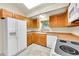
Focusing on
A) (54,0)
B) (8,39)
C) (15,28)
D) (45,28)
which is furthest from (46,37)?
(54,0)

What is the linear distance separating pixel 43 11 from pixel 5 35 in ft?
5.60

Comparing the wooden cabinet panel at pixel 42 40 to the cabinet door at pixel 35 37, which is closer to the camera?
the wooden cabinet panel at pixel 42 40

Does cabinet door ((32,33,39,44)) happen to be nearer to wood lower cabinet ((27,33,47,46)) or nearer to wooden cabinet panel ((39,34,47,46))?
wood lower cabinet ((27,33,47,46))

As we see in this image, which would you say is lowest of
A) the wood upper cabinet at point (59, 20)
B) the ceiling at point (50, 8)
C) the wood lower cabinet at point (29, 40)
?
the wood lower cabinet at point (29, 40)

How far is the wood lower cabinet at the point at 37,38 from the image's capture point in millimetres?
3929

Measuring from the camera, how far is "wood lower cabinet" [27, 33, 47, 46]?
12.9 ft

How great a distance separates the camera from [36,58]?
53cm

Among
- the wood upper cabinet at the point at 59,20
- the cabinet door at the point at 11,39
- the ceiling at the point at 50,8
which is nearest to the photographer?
the cabinet door at the point at 11,39

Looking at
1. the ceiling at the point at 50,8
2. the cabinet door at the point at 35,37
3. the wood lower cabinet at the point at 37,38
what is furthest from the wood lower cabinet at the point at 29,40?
the ceiling at the point at 50,8

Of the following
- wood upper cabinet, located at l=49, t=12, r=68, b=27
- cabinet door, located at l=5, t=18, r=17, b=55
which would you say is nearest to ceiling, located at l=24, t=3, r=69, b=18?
wood upper cabinet, located at l=49, t=12, r=68, b=27

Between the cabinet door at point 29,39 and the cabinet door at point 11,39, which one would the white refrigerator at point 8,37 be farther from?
the cabinet door at point 29,39

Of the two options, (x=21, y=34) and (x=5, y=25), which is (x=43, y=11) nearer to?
(x=21, y=34)

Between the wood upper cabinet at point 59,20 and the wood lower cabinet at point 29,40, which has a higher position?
the wood upper cabinet at point 59,20

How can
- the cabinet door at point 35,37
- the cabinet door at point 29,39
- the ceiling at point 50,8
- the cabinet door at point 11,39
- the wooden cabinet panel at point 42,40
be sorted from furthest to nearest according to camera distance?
the cabinet door at point 35,37 → the cabinet door at point 29,39 → the wooden cabinet panel at point 42,40 → the ceiling at point 50,8 → the cabinet door at point 11,39
